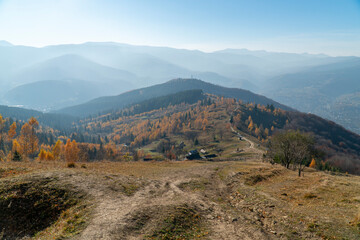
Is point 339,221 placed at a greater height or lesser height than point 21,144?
greater

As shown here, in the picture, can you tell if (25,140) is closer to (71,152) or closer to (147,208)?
(71,152)

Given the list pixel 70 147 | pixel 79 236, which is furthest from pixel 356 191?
pixel 70 147

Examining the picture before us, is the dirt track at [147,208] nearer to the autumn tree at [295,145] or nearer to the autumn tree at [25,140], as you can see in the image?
the autumn tree at [295,145]

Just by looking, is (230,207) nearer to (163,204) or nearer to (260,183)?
(163,204)

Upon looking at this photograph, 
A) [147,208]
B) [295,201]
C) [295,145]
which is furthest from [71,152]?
[295,201]

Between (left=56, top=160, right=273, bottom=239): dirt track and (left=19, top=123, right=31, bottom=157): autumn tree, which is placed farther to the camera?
(left=19, top=123, right=31, bottom=157): autumn tree

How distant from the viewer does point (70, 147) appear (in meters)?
106

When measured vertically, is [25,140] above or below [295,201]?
below

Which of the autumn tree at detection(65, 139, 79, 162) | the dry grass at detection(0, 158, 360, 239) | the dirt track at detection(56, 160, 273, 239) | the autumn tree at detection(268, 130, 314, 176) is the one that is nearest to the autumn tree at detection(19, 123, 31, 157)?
the autumn tree at detection(65, 139, 79, 162)

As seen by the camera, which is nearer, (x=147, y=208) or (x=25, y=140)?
(x=147, y=208)

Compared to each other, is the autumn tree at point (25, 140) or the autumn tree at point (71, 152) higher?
the autumn tree at point (25, 140)

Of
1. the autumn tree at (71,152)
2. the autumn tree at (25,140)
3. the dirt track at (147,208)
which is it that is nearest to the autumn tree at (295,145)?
the dirt track at (147,208)

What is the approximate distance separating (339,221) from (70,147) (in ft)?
377

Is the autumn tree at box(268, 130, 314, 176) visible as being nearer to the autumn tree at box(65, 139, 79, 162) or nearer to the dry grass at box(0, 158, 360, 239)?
the dry grass at box(0, 158, 360, 239)
